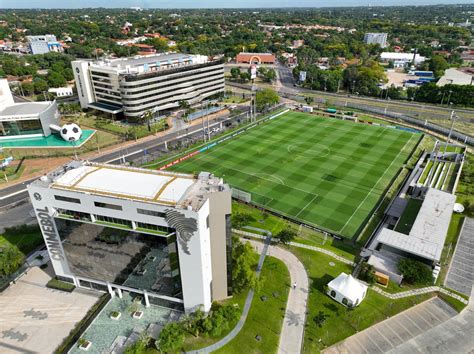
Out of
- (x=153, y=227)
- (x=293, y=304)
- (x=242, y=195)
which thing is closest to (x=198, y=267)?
(x=153, y=227)

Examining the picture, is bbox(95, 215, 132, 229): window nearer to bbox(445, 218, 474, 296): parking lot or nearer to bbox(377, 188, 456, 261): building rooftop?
bbox(377, 188, 456, 261): building rooftop

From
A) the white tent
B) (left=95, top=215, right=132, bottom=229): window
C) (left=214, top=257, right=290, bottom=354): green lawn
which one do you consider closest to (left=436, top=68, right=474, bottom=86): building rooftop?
the white tent

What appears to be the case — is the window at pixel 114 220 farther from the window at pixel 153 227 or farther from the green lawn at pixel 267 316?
the green lawn at pixel 267 316

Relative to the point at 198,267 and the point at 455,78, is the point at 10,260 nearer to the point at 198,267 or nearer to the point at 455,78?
the point at 198,267

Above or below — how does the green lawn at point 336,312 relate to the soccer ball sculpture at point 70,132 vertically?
below

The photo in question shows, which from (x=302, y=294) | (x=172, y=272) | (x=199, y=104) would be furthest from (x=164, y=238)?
(x=199, y=104)

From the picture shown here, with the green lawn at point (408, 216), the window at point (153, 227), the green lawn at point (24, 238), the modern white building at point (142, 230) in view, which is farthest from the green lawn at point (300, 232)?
the green lawn at point (24, 238)

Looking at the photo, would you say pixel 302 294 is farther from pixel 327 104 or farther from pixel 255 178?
pixel 327 104

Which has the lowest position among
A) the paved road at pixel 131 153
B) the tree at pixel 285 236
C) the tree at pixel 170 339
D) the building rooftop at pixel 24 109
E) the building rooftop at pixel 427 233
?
the paved road at pixel 131 153
